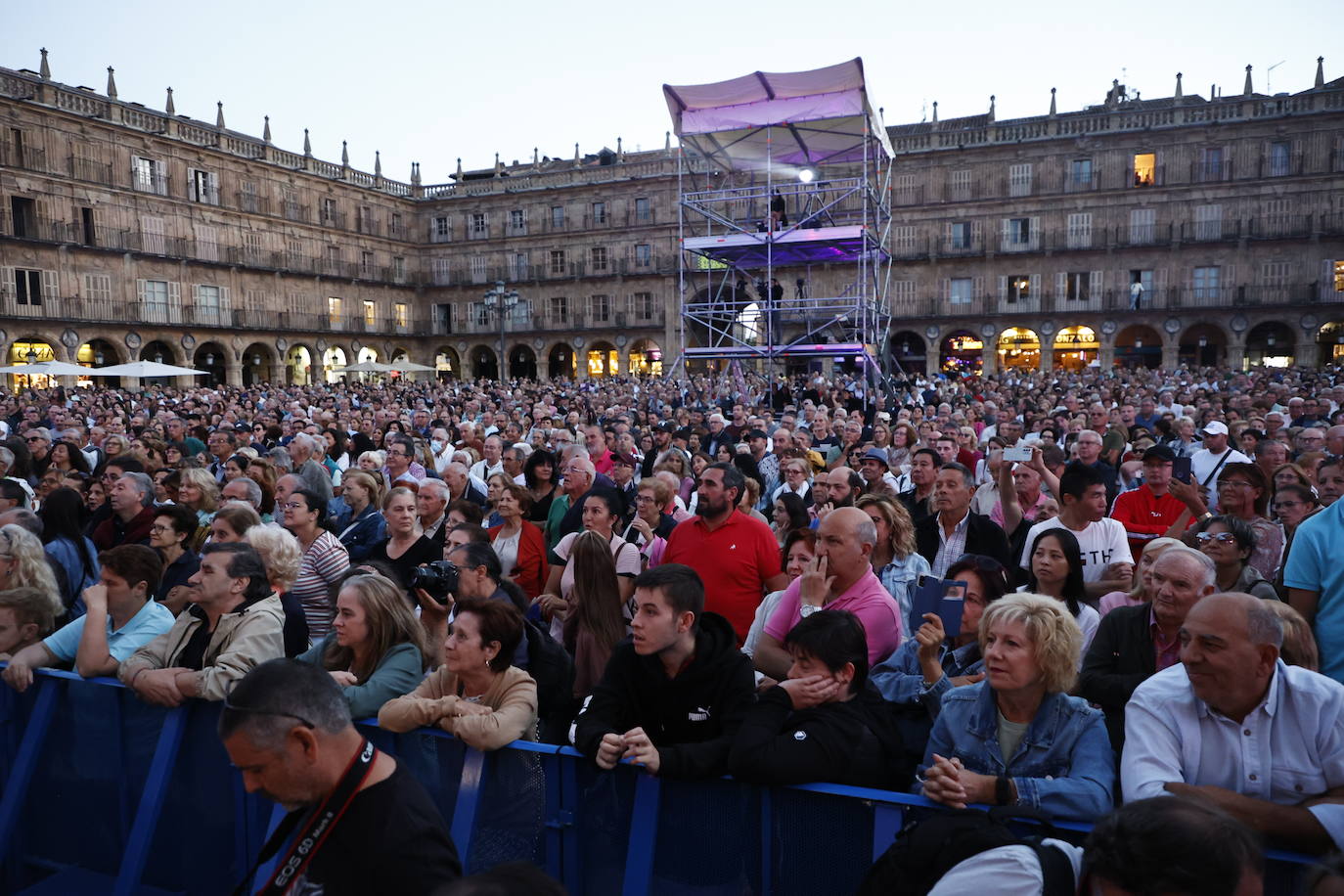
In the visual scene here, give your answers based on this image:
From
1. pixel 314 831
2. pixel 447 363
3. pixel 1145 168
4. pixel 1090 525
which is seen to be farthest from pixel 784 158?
pixel 447 363

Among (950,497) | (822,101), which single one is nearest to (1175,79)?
(822,101)

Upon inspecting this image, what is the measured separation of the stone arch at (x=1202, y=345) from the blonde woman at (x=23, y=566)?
1527 inches

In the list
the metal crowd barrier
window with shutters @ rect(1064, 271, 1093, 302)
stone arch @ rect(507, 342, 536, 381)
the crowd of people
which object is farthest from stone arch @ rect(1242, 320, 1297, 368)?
the metal crowd barrier

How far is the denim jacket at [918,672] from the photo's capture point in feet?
10.0

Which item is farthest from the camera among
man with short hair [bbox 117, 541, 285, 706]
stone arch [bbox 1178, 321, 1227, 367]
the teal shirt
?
stone arch [bbox 1178, 321, 1227, 367]

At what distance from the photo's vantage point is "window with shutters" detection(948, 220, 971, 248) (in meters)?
36.9

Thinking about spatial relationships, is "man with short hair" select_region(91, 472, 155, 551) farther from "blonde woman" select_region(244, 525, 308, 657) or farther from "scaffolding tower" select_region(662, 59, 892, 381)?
"scaffolding tower" select_region(662, 59, 892, 381)

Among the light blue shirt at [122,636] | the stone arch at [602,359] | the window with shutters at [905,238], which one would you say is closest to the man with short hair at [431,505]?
the light blue shirt at [122,636]

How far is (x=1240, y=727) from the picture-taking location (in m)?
2.49

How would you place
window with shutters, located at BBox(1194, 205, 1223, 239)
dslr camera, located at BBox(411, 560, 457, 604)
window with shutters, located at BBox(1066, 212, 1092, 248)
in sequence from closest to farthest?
dslr camera, located at BBox(411, 560, 457, 604)
window with shutters, located at BBox(1194, 205, 1223, 239)
window with shutters, located at BBox(1066, 212, 1092, 248)

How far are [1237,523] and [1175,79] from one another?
127ft

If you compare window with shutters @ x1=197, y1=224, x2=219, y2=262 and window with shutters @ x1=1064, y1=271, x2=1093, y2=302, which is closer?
window with shutters @ x1=197, y1=224, x2=219, y2=262

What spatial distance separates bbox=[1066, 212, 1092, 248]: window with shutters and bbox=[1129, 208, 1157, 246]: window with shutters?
1.53 metres

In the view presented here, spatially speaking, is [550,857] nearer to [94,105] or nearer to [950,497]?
[950,497]
